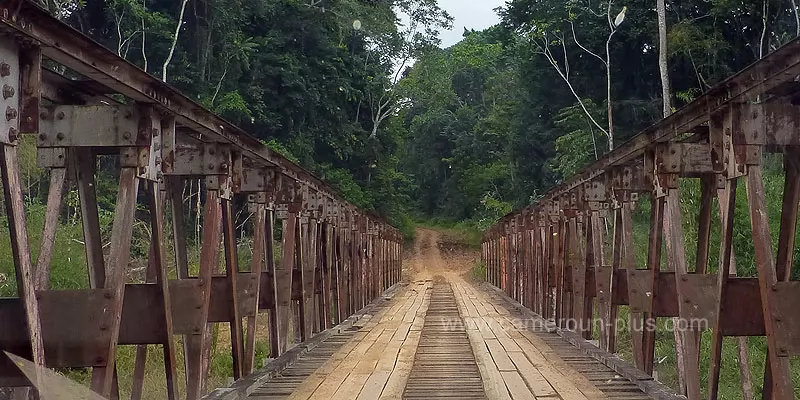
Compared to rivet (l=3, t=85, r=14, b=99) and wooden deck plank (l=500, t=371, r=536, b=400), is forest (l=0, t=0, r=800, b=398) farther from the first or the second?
rivet (l=3, t=85, r=14, b=99)

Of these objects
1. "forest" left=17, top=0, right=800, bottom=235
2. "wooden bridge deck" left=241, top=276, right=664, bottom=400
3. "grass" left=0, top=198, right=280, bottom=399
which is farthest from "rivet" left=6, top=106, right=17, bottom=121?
"forest" left=17, top=0, right=800, bottom=235

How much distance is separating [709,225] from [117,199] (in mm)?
3902

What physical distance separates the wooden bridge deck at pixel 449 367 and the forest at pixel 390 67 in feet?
14.6

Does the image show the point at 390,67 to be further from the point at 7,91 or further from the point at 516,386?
the point at 7,91

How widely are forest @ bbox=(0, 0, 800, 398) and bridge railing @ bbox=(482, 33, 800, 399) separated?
18.1 feet

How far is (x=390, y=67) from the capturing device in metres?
37.6

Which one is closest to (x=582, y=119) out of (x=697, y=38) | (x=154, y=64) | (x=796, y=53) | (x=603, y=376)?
(x=697, y=38)

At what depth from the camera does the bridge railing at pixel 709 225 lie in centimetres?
341

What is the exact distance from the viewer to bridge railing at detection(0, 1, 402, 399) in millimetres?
2566

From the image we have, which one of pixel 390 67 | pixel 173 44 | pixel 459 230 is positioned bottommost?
pixel 459 230

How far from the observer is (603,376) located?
585 centimetres

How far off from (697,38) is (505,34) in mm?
12916

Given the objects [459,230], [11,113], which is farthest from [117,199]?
[459,230]

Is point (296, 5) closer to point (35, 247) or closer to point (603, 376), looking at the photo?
point (35, 247)
